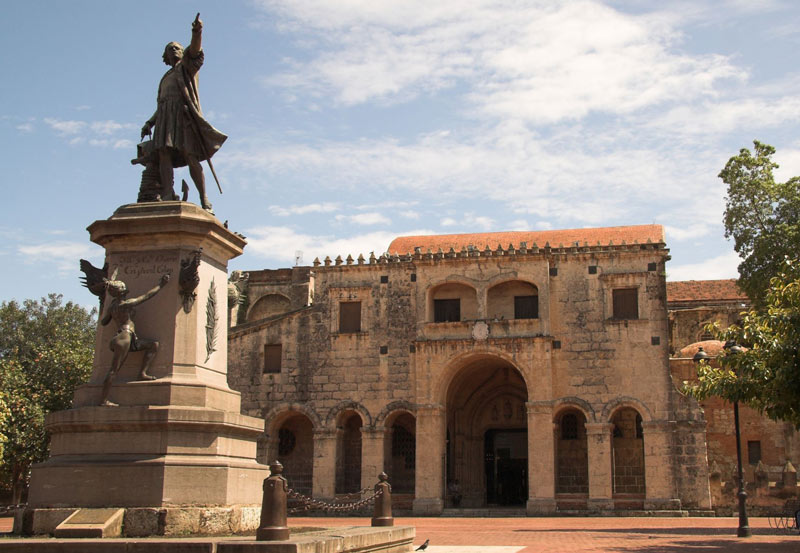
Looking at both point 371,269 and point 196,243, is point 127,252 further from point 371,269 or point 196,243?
point 371,269

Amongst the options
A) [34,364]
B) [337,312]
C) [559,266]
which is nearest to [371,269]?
[337,312]

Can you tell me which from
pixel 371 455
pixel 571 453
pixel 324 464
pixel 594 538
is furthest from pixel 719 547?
pixel 324 464

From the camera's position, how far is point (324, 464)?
34688 millimetres

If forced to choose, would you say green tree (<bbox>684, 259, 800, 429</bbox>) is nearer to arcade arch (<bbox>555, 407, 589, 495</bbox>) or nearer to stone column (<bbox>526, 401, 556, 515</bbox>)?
stone column (<bbox>526, 401, 556, 515</bbox>)

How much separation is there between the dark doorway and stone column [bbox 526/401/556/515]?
5.01 meters

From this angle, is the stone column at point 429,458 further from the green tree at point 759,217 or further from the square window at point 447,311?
the green tree at point 759,217

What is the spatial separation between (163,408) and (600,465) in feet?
81.8

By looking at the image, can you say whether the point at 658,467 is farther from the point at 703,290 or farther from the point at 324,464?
the point at 703,290

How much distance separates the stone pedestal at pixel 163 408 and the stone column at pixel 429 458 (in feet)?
74.0

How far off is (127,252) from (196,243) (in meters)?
0.87

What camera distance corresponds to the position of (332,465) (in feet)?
113

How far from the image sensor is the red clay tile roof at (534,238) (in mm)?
43312

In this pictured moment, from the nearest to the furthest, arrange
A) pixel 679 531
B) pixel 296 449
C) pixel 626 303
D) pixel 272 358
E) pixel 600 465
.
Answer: pixel 679 531 < pixel 600 465 < pixel 626 303 < pixel 272 358 < pixel 296 449

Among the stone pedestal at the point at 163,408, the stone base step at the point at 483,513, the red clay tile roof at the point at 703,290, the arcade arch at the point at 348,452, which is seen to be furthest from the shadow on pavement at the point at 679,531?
the red clay tile roof at the point at 703,290
